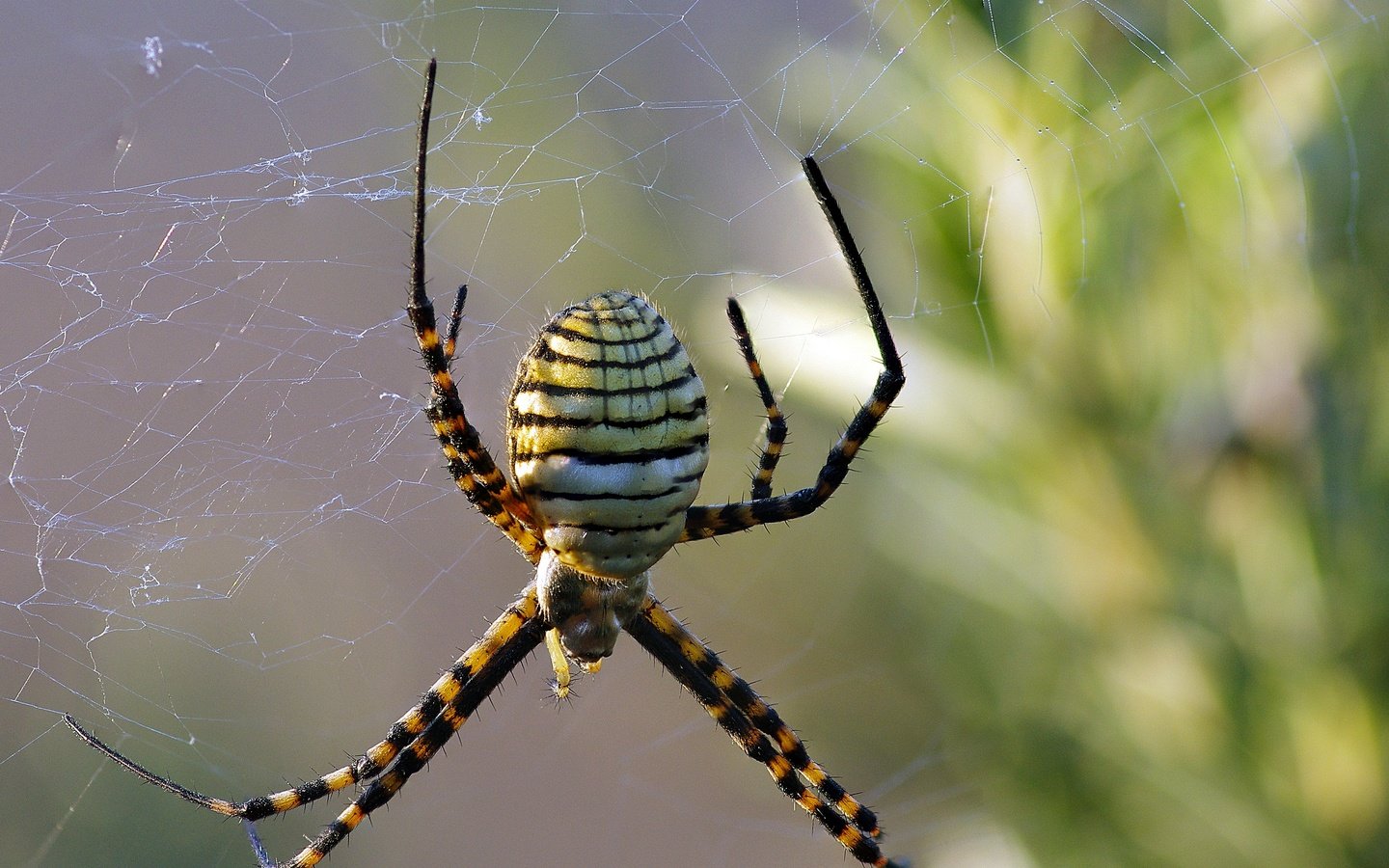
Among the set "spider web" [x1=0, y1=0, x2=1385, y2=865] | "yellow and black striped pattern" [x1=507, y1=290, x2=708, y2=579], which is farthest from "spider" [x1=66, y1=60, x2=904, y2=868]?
"spider web" [x1=0, y1=0, x2=1385, y2=865]

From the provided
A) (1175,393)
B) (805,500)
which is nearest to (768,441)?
(805,500)

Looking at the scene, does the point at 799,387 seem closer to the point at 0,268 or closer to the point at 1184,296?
the point at 1184,296

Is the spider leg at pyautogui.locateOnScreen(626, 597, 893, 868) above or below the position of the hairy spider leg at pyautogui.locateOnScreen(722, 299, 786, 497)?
below

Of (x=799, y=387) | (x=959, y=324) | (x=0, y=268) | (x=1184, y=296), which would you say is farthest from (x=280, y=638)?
(x=1184, y=296)

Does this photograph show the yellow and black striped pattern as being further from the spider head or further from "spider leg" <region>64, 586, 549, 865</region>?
"spider leg" <region>64, 586, 549, 865</region>

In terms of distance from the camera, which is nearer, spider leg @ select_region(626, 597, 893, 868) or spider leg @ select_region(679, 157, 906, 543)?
spider leg @ select_region(679, 157, 906, 543)

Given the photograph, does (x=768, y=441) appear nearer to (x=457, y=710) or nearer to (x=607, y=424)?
(x=607, y=424)

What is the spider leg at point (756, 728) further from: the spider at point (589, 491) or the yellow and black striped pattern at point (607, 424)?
the yellow and black striped pattern at point (607, 424)
